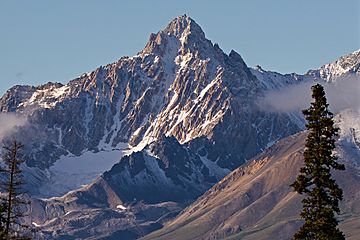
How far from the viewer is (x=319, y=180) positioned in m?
67.2

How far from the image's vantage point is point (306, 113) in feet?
225

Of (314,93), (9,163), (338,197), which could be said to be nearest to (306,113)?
(314,93)

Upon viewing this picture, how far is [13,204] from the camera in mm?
65375

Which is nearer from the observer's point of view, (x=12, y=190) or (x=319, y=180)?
(x=12, y=190)

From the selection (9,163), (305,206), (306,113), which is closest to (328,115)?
(306,113)

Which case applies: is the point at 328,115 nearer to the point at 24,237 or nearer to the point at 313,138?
the point at 313,138

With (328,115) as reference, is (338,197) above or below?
below

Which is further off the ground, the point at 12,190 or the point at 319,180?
the point at 12,190

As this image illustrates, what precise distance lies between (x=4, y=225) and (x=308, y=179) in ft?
60.8

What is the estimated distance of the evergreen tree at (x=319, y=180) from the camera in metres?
65.4

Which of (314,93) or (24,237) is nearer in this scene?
(24,237)

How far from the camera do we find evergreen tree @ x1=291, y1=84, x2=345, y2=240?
2574 inches

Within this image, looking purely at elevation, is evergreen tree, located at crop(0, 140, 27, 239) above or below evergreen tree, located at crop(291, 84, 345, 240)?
above

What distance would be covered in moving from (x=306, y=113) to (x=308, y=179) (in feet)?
14.2
